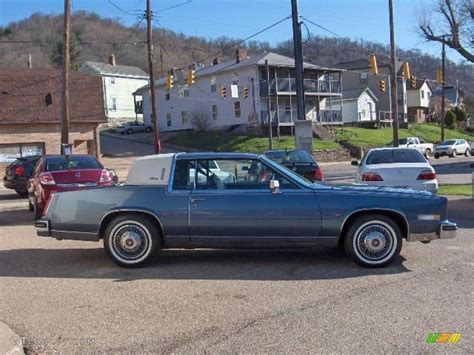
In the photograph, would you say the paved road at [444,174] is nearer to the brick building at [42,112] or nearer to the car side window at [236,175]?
the car side window at [236,175]

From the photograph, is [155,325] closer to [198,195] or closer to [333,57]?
[198,195]

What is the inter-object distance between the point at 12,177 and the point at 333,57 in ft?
81.7

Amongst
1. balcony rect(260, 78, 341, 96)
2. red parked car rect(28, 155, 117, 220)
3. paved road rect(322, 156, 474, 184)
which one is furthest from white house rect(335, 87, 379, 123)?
red parked car rect(28, 155, 117, 220)

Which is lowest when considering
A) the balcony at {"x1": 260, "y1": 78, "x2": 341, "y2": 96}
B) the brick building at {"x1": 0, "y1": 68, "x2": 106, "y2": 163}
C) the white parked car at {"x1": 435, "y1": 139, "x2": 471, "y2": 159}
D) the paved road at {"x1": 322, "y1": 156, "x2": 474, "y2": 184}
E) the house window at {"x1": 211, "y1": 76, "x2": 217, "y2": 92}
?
the paved road at {"x1": 322, "y1": 156, "x2": 474, "y2": 184}

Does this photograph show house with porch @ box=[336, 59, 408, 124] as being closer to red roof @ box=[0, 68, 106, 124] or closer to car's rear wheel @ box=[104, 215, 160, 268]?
red roof @ box=[0, 68, 106, 124]

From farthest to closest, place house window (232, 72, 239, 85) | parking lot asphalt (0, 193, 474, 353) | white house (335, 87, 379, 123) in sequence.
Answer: white house (335, 87, 379, 123)
house window (232, 72, 239, 85)
parking lot asphalt (0, 193, 474, 353)

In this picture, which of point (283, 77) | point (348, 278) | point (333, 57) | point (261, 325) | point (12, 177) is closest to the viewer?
point (261, 325)

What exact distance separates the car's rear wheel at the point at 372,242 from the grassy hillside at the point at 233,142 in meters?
36.5

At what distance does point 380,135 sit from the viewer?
57.6m

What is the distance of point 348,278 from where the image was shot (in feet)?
22.7

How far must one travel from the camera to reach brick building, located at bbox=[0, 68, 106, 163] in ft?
116

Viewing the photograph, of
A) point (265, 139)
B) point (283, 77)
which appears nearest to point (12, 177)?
point (265, 139)

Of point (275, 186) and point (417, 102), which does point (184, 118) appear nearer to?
point (417, 102)

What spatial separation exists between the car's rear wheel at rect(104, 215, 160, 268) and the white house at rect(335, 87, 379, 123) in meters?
61.3
